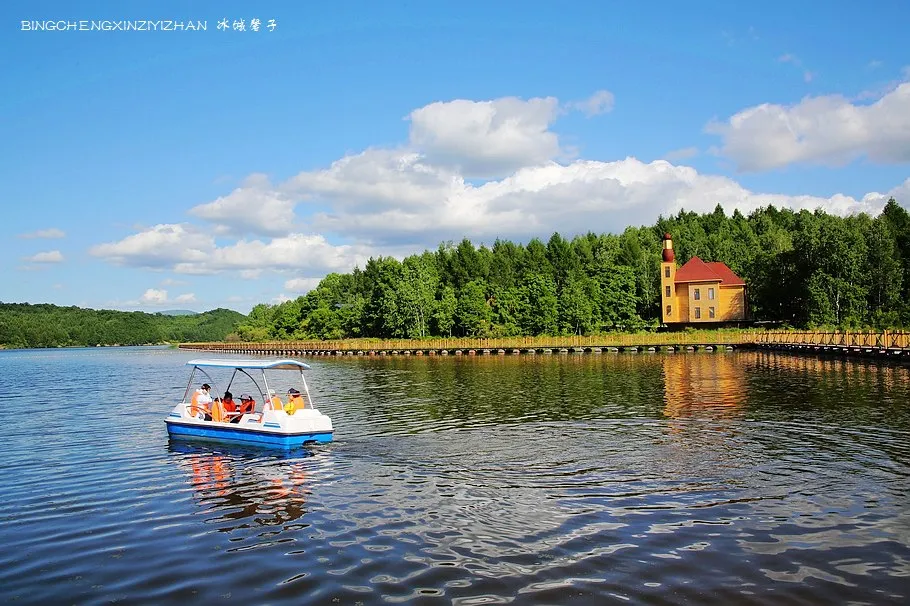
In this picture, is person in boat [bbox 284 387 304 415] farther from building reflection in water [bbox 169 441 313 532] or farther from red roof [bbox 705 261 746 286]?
red roof [bbox 705 261 746 286]

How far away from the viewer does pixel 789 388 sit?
4066 cm

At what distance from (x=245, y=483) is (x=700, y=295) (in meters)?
94.4

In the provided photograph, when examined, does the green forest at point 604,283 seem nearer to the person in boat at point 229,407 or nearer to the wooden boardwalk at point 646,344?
the wooden boardwalk at point 646,344

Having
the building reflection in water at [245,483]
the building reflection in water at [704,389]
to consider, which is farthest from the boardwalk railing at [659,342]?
the building reflection in water at [245,483]

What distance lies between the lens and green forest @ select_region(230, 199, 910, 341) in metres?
88.4

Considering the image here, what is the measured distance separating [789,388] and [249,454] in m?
31.8

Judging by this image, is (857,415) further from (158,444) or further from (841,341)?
(841,341)

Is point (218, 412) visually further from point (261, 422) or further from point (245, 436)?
point (261, 422)

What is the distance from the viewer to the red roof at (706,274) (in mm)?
102875

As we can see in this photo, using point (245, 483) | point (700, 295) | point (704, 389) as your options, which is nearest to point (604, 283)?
point (700, 295)

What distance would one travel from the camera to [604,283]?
361ft

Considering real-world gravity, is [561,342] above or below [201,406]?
above

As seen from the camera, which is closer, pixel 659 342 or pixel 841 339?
pixel 841 339

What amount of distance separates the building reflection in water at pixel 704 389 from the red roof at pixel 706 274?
126ft
